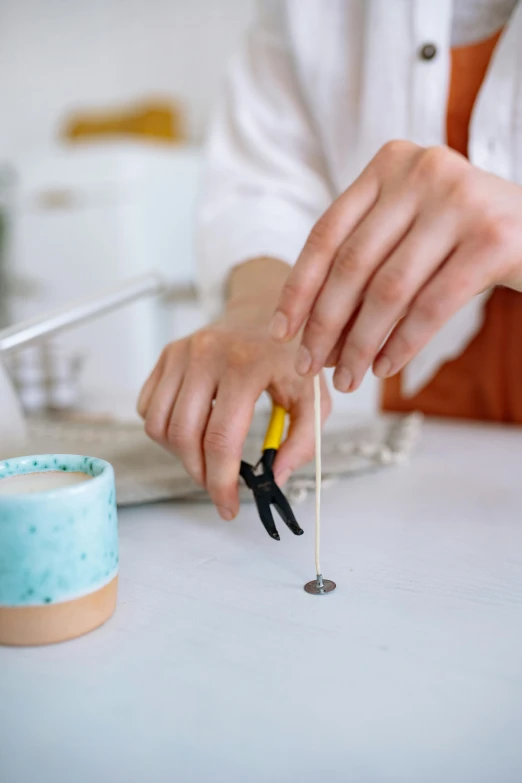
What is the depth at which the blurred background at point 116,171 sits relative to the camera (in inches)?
82.2

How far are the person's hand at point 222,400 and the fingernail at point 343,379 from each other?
77 mm

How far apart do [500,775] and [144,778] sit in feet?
0.46

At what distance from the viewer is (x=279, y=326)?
430 millimetres

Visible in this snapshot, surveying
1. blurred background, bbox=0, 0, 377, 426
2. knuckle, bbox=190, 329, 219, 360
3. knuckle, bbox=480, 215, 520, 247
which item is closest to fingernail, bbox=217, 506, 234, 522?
knuckle, bbox=190, 329, 219, 360

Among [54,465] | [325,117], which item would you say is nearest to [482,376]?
[325,117]

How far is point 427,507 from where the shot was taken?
22.0 inches

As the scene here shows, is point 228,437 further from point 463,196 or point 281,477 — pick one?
point 463,196

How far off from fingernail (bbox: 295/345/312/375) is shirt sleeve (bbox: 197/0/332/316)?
34 cm

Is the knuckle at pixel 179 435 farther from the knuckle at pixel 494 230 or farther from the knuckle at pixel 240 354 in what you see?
the knuckle at pixel 494 230

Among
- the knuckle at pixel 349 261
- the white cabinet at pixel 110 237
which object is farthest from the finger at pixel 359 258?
the white cabinet at pixel 110 237

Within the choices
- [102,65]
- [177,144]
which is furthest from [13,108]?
[177,144]

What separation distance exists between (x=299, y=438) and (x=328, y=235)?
167 mm

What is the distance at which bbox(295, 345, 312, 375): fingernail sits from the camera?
1.43 feet

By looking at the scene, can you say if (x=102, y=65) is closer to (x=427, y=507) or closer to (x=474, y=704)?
(x=427, y=507)
